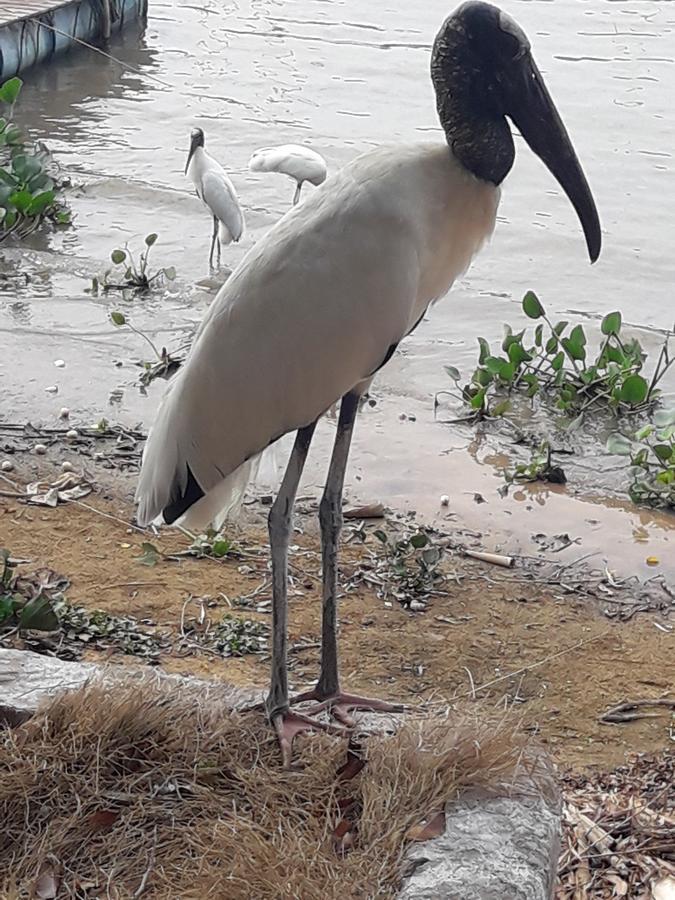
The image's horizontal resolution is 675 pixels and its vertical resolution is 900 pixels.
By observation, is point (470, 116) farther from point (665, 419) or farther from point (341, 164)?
point (341, 164)

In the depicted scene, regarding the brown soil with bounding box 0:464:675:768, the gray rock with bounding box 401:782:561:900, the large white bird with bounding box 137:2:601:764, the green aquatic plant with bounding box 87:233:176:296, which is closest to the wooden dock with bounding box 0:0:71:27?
the green aquatic plant with bounding box 87:233:176:296

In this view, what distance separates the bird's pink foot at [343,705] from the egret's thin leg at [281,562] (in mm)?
161

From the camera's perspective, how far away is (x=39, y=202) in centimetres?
816

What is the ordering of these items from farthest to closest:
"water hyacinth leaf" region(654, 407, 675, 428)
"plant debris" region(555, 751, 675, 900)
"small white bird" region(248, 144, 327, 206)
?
"small white bird" region(248, 144, 327, 206) < "water hyacinth leaf" region(654, 407, 675, 428) < "plant debris" region(555, 751, 675, 900)

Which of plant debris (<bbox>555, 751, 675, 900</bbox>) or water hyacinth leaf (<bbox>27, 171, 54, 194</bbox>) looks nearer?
plant debris (<bbox>555, 751, 675, 900</bbox>)

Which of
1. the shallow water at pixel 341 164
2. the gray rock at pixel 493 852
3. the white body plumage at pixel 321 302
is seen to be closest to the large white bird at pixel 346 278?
the white body plumage at pixel 321 302

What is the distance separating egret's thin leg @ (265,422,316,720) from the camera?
10.6 ft

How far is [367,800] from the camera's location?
9.06 ft

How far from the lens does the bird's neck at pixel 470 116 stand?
3.17 metres

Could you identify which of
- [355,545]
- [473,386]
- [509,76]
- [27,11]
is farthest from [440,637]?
[27,11]

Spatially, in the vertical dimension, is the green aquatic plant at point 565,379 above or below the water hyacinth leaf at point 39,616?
below

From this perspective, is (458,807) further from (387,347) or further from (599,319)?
(599,319)

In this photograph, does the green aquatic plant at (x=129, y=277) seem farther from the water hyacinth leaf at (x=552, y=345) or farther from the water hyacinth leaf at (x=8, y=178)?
the water hyacinth leaf at (x=552, y=345)

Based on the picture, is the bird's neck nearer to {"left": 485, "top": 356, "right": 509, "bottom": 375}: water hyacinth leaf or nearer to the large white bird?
the large white bird
